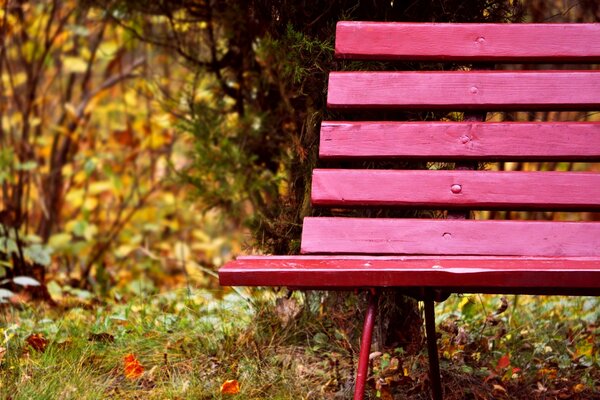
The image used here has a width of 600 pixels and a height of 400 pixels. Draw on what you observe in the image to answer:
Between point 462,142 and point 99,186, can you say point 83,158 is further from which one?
point 462,142

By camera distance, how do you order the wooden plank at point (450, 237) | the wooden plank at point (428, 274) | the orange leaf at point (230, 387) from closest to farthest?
the wooden plank at point (428, 274), the wooden plank at point (450, 237), the orange leaf at point (230, 387)

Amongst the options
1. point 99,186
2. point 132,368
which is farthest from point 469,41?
point 99,186

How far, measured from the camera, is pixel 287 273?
1926 mm

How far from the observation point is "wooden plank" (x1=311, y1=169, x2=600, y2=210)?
237 centimetres

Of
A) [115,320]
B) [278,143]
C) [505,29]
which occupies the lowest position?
[115,320]

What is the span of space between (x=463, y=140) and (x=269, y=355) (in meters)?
0.92

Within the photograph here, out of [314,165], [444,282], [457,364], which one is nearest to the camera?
[444,282]

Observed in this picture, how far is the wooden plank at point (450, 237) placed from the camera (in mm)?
2307

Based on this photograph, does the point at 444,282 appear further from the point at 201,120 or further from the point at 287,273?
the point at 201,120

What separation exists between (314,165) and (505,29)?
789 mm

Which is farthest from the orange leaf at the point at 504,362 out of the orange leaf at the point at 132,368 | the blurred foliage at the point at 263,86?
the orange leaf at the point at 132,368

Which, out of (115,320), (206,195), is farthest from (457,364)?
(206,195)

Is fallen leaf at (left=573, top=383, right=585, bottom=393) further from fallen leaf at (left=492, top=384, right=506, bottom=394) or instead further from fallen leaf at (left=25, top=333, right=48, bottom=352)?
fallen leaf at (left=25, top=333, right=48, bottom=352)

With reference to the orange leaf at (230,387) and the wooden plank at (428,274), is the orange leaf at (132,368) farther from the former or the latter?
the wooden plank at (428,274)
